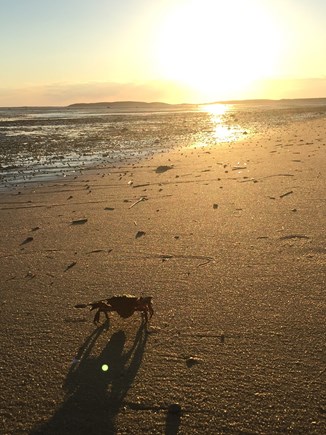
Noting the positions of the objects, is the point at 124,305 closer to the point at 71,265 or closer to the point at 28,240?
the point at 71,265

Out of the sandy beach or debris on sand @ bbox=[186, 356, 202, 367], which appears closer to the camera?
the sandy beach

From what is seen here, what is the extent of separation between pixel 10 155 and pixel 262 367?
1396 cm

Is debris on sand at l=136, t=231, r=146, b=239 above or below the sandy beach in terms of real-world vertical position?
above

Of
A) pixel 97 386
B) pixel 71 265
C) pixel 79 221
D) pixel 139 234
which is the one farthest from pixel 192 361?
pixel 79 221

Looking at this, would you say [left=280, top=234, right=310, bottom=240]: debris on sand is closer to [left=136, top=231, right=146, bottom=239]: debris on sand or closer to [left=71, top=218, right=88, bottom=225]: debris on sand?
[left=136, top=231, right=146, bottom=239]: debris on sand

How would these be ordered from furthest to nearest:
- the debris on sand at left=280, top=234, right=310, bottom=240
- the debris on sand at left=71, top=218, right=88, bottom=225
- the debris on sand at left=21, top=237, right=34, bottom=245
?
the debris on sand at left=71, top=218, right=88, bottom=225
the debris on sand at left=21, top=237, right=34, bottom=245
the debris on sand at left=280, top=234, right=310, bottom=240

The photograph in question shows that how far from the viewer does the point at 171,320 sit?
2750 mm

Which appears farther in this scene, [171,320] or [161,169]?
[161,169]

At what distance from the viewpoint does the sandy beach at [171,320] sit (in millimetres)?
1974

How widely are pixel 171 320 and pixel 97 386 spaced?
746 mm

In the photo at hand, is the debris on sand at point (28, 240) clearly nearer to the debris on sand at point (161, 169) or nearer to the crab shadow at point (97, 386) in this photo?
the crab shadow at point (97, 386)

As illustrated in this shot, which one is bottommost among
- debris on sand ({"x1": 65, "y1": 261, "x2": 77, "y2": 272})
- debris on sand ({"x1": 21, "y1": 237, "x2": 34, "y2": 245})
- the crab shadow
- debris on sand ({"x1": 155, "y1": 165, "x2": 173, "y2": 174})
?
the crab shadow

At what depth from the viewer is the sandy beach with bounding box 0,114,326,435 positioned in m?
1.97

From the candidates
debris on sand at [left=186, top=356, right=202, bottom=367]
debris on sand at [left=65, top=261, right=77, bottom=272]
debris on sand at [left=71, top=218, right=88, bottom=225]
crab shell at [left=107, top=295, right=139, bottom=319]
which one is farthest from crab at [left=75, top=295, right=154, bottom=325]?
debris on sand at [left=71, top=218, right=88, bottom=225]
